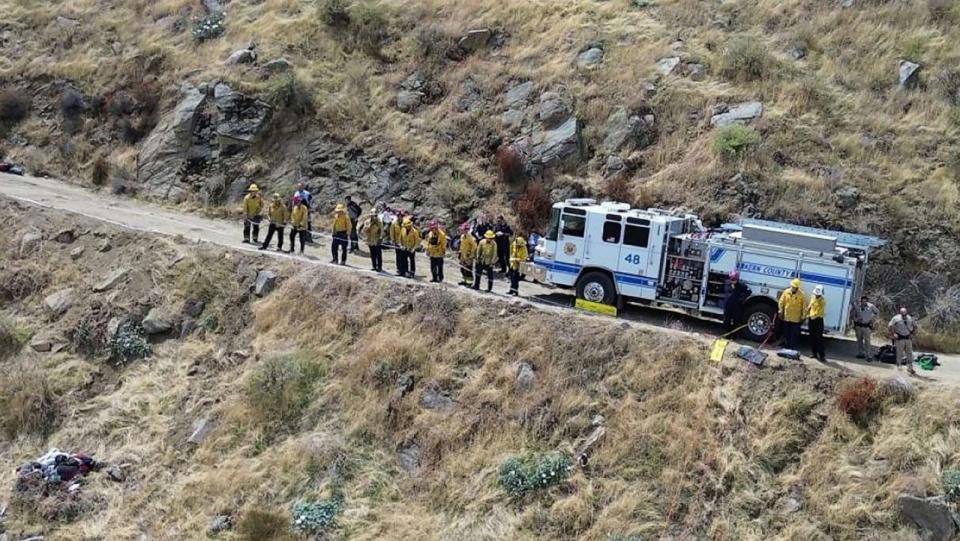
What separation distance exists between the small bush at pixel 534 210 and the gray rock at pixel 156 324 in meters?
10.2

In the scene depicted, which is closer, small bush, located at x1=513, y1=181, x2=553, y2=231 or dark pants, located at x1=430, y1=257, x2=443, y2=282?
dark pants, located at x1=430, y1=257, x2=443, y2=282

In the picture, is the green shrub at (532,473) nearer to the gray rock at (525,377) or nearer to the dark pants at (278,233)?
the gray rock at (525,377)

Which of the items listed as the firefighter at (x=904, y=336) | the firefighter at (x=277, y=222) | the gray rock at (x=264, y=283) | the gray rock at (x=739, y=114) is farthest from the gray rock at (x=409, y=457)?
the gray rock at (x=739, y=114)

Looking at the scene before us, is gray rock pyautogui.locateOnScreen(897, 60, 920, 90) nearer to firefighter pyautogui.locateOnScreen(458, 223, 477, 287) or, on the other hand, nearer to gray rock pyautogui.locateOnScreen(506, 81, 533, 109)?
gray rock pyautogui.locateOnScreen(506, 81, 533, 109)

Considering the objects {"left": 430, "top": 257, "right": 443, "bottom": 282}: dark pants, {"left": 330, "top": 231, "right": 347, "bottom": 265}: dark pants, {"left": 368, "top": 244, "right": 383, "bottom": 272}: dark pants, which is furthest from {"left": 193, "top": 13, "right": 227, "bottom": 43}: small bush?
{"left": 430, "top": 257, "right": 443, "bottom": 282}: dark pants

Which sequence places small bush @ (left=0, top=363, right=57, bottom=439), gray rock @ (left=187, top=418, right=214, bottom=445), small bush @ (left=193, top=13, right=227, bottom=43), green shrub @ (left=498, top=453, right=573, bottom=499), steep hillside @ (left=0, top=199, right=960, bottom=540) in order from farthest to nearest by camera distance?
small bush @ (left=193, top=13, right=227, bottom=43) < small bush @ (left=0, top=363, right=57, bottom=439) < gray rock @ (left=187, top=418, right=214, bottom=445) < green shrub @ (left=498, top=453, right=573, bottom=499) < steep hillside @ (left=0, top=199, right=960, bottom=540)

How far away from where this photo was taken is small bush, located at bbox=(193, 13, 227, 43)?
34.2 meters

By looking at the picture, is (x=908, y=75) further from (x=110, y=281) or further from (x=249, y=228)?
(x=110, y=281)

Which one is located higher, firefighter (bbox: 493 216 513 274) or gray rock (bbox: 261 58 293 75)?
gray rock (bbox: 261 58 293 75)

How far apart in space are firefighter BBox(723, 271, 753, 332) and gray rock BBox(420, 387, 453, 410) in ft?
20.4

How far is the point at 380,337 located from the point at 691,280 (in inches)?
276

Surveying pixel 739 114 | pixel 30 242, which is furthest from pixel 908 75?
pixel 30 242

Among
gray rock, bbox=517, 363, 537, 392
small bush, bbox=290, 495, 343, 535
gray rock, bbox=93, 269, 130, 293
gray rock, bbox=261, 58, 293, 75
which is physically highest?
gray rock, bbox=261, 58, 293, 75

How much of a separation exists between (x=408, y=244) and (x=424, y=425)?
19.7 feet
